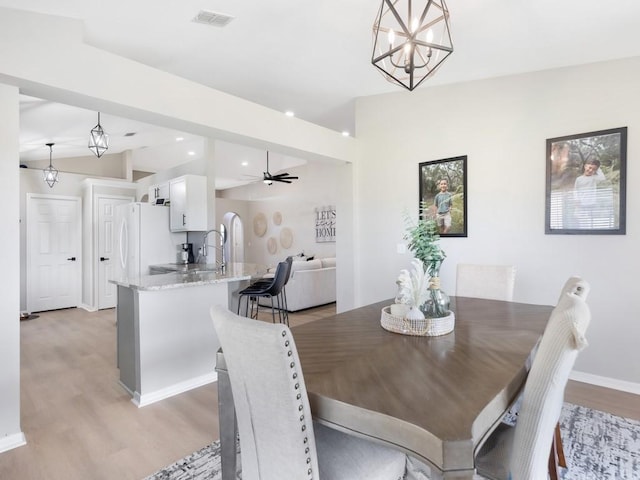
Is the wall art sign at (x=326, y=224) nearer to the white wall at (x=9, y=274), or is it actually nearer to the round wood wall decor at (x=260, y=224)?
the round wood wall decor at (x=260, y=224)

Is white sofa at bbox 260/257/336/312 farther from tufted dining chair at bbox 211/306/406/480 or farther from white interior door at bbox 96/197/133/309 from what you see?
tufted dining chair at bbox 211/306/406/480

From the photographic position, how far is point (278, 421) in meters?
1.04

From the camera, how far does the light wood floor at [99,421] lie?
78.2 inches

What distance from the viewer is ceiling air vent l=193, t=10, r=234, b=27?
2531mm

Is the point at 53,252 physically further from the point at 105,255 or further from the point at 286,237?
the point at 286,237

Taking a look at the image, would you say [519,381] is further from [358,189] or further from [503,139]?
[358,189]

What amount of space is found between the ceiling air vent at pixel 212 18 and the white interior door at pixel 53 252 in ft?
18.2

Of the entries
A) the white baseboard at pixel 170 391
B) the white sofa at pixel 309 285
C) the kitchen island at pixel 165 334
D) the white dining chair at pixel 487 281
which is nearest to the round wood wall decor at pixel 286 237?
the white sofa at pixel 309 285

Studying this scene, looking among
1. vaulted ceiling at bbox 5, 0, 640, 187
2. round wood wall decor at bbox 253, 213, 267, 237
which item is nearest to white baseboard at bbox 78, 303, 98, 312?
vaulted ceiling at bbox 5, 0, 640, 187

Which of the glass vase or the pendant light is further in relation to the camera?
the pendant light

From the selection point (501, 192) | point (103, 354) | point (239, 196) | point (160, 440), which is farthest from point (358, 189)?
point (239, 196)

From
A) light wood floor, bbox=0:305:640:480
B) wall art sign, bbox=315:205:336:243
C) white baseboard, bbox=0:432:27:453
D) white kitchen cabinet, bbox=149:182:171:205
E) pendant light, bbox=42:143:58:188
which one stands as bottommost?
light wood floor, bbox=0:305:640:480

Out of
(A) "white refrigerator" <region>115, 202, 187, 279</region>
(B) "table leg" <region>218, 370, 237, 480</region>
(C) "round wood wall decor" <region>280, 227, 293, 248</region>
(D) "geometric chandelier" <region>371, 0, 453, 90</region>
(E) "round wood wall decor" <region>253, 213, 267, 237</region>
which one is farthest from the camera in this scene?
(E) "round wood wall decor" <region>253, 213, 267, 237</region>

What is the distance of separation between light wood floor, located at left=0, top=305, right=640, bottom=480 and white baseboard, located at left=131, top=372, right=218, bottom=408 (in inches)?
2.2
